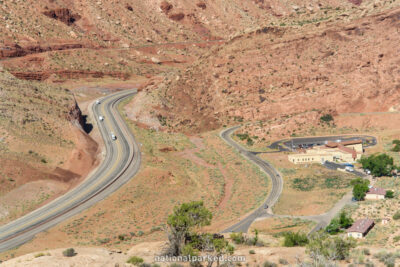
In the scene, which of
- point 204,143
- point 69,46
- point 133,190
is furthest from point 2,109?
point 69,46

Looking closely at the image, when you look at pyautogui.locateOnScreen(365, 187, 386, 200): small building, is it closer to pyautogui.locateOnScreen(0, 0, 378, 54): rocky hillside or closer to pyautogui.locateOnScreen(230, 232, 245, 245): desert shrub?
pyautogui.locateOnScreen(230, 232, 245, 245): desert shrub

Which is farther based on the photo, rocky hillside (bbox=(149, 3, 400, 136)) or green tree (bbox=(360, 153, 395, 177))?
rocky hillside (bbox=(149, 3, 400, 136))

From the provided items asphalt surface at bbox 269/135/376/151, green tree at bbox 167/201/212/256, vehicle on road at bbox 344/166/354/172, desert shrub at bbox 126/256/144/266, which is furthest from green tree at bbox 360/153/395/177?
desert shrub at bbox 126/256/144/266

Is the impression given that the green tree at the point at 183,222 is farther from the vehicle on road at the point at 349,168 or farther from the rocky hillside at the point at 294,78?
the rocky hillside at the point at 294,78

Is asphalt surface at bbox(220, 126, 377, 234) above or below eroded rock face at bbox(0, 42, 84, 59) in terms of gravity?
below

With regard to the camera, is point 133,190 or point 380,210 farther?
point 133,190

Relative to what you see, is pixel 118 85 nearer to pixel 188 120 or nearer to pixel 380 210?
pixel 188 120

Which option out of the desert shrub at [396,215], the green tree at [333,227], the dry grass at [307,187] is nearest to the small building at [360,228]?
the green tree at [333,227]
